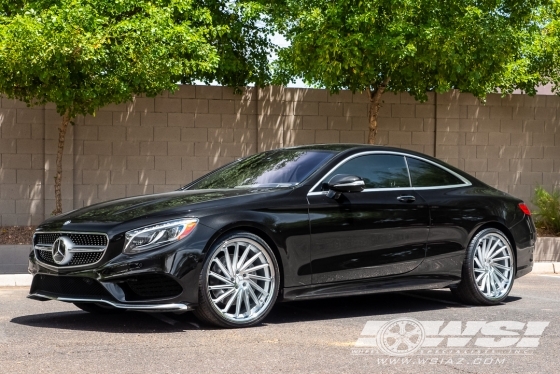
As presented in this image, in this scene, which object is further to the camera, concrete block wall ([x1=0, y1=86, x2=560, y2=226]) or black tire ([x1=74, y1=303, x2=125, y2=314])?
concrete block wall ([x1=0, y1=86, x2=560, y2=226])

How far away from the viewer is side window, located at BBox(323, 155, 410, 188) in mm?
8633

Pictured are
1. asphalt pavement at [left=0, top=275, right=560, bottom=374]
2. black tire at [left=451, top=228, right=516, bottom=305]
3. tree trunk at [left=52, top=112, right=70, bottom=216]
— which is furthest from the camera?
tree trunk at [left=52, top=112, right=70, bottom=216]

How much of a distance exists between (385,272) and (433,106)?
9.99 meters

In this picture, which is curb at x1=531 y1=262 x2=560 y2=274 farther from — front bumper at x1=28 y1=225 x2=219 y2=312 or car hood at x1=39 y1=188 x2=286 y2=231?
front bumper at x1=28 y1=225 x2=219 y2=312

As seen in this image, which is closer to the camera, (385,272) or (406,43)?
(385,272)

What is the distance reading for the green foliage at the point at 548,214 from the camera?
16.4 m

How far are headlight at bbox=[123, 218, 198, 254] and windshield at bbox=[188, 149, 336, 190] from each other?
1180 mm

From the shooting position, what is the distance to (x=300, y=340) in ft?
23.4

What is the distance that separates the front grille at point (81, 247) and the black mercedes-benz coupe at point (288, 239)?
0.04 ft

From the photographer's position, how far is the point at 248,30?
17734 mm

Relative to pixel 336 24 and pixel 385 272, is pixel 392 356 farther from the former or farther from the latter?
pixel 336 24

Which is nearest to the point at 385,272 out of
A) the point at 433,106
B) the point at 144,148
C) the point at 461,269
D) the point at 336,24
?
the point at 461,269

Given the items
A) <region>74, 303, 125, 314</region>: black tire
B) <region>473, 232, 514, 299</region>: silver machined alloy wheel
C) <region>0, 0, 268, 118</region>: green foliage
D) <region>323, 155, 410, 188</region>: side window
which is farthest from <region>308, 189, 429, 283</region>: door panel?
<region>0, 0, 268, 118</region>: green foliage

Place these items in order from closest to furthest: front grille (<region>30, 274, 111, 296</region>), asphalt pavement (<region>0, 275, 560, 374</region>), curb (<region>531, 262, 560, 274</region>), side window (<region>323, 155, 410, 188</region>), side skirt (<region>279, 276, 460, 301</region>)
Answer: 1. asphalt pavement (<region>0, 275, 560, 374</region>)
2. front grille (<region>30, 274, 111, 296</region>)
3. side skirt (<region>279, 276, 460, 301</region>)
4. side window (<region>323, 155, 410, 188</region>)
5. curb (<region>531, 262, 560, 274</region>)
